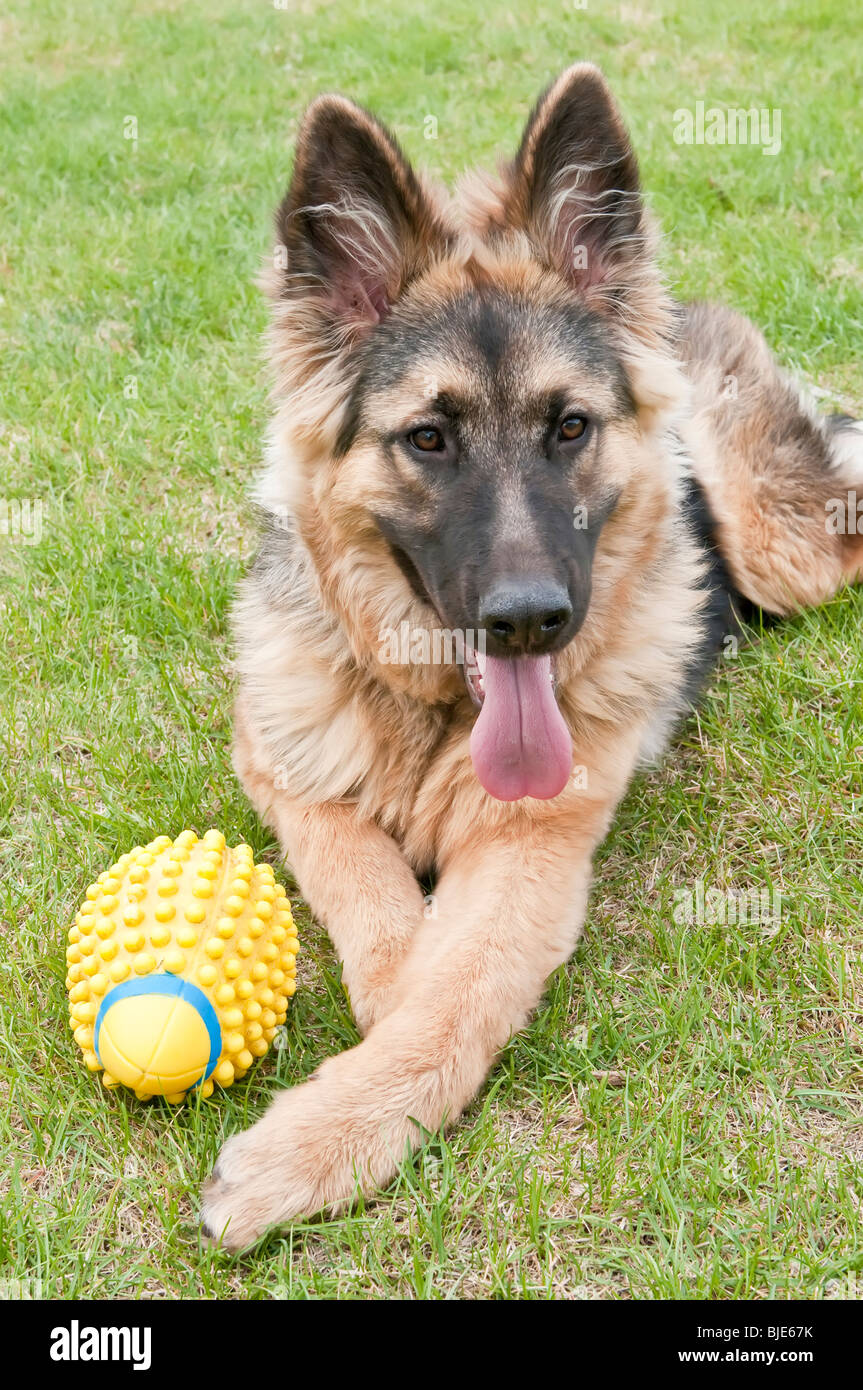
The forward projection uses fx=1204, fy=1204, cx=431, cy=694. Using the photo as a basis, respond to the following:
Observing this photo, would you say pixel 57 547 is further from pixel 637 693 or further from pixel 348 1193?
pixel 348 1193

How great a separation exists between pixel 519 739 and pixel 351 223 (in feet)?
5.14

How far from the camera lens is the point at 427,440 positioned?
3.39 m

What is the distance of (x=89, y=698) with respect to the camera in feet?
14.4

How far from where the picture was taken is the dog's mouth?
11.0ft

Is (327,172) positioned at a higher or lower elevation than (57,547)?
higher

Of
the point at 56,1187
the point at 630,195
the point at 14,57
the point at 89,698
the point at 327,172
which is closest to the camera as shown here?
the point at 56,1187

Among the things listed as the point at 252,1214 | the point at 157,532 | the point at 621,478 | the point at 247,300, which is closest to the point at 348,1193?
the point at 252,1214

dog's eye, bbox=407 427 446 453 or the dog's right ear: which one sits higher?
the dog's right ear

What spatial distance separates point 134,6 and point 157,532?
1187cm

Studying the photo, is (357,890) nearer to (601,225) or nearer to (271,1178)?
(271,1178)

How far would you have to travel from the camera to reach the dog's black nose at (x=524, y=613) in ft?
9.87

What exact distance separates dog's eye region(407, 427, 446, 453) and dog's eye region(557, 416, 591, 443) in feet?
1.12

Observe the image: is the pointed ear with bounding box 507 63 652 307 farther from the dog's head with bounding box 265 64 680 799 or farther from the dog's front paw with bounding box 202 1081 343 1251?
the dog's front paw with bounding box 202 1081 343 1251

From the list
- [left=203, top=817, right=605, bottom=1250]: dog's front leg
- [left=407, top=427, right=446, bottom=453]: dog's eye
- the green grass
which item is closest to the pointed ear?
[left=407, top=427, right=446, bottom=453]: dog's eye
